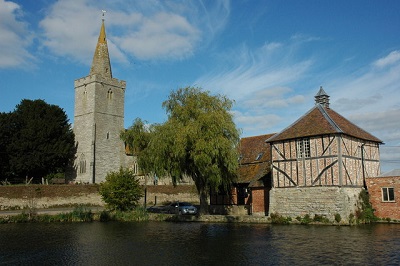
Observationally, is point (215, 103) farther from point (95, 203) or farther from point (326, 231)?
point (95, 203)

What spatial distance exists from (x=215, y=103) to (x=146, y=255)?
51.2ft

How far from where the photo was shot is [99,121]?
51188 mm

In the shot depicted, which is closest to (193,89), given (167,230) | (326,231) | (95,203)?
(167,230)

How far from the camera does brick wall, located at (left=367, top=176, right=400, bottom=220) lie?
2503cm

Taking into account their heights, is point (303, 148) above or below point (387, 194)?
above

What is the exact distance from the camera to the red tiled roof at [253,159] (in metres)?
31.1

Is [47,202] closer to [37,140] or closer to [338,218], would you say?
[37,140]

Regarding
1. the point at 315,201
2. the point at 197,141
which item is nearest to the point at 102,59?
the point at 197,141

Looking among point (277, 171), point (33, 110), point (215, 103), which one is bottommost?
point (277, 171)

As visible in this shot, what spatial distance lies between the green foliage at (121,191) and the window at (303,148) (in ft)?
43.2

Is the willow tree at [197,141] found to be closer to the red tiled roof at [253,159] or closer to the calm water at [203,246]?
the red tiled roof at [253,159]

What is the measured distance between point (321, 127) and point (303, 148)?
74.1 inches

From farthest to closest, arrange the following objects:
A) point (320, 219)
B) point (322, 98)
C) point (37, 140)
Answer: point (37, 140), point (322, 98), point (320, 219)

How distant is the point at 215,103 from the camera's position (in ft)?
91.7
